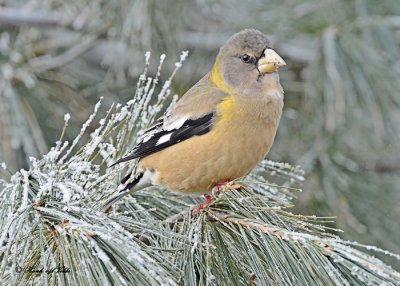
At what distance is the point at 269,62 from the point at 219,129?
301 mm

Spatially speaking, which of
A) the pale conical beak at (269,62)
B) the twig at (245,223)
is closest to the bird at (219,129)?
the pale conical beak at (269,62)

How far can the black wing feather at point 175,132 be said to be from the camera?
2.64m

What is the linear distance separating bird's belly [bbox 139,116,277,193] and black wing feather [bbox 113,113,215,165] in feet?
0.08

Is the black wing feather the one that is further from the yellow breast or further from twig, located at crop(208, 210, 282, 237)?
twig, located at crop(208, 210, 282, 237)

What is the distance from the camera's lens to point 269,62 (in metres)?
2.68

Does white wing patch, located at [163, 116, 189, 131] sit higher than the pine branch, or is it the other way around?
white wing patch, located at [163, 116, 189, 131]

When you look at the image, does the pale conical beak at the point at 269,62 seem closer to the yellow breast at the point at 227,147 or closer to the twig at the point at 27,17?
the yellow breast at the point at 227,147

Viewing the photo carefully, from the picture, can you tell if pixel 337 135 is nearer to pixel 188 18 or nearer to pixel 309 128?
pixel 309 128

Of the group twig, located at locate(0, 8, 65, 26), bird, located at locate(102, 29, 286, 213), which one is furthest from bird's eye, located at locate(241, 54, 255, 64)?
twig, located at locate(0, 8, 65, 26)

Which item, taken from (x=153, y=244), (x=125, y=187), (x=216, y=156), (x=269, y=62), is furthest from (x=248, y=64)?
(x=153, y=244)

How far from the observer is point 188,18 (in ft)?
12.9

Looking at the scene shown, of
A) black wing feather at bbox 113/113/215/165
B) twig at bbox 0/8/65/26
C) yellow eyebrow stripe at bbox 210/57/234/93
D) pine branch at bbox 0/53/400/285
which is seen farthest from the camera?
twig at bbox 0/8/65/26

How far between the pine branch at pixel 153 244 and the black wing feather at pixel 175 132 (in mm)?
607

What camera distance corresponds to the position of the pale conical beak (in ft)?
8.69
